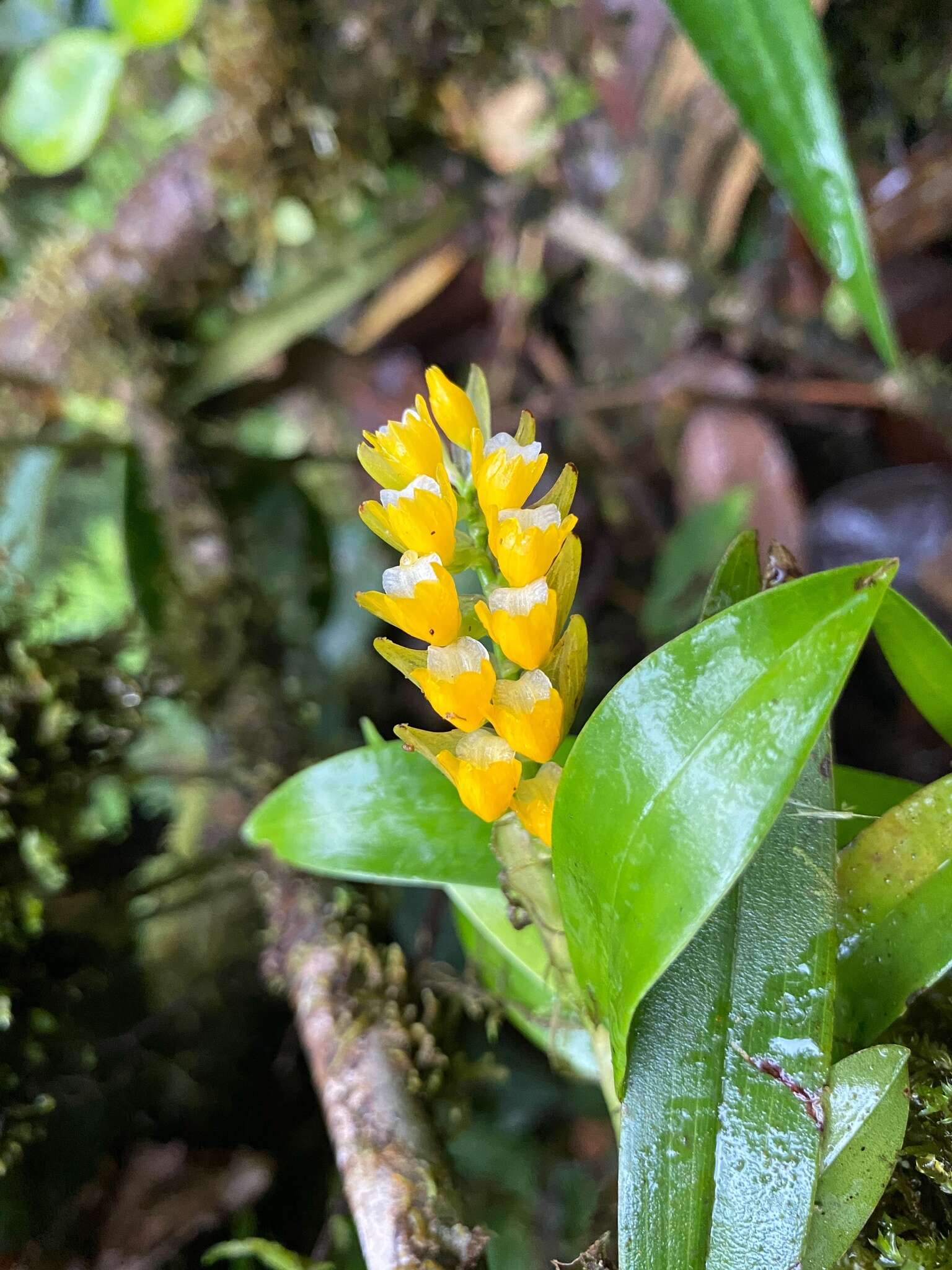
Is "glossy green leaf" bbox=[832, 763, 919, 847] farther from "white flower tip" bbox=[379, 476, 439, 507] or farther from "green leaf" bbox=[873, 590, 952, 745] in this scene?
"white flower tip" bbox=[379, 476, 439, 507]

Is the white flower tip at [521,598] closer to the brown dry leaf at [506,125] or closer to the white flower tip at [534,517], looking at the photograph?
the white flower tip at [534,517]

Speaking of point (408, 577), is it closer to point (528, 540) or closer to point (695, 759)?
point (528, 540)

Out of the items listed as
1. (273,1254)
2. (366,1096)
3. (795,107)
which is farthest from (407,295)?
(273,1254)

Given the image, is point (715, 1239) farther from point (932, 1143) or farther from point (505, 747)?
point (505, 747)

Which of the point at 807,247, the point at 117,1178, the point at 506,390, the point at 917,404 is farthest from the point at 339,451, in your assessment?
the point at 117,1178

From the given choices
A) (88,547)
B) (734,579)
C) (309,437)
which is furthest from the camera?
(309,437)

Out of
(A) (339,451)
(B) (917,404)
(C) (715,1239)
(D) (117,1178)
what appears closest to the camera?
(C) (715,1239)

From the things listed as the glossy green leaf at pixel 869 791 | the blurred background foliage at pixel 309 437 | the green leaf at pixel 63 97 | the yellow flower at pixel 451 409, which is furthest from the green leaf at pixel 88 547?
the glossy green leaf at pixel 869 791
